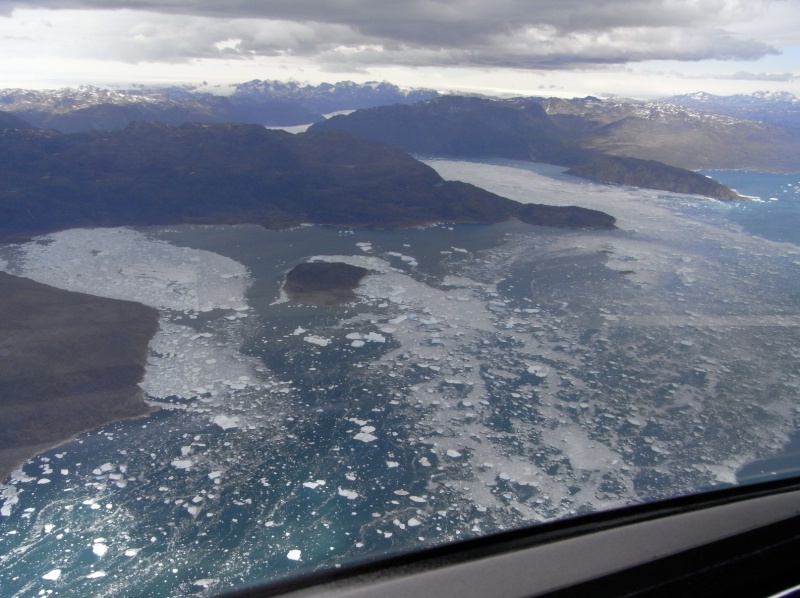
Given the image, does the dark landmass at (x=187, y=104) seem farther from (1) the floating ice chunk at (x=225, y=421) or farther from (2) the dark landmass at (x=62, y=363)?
(1) the floating ice chunk at (x=225, y=421)

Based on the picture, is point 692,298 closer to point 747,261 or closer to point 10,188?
point 747,261

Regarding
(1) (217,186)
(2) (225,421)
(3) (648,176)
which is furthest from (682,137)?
(2) (225,421)

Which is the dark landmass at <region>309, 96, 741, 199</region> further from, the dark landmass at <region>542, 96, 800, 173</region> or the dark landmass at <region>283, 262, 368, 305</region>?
the dark landmass at <region>283, 262, 368, 305</region>

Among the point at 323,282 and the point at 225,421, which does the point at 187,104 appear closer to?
the point at 323,282

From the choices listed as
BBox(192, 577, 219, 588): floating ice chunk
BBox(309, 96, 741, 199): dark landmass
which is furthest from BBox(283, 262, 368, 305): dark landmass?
BBox(309, 96, 741, 199): dark landmass

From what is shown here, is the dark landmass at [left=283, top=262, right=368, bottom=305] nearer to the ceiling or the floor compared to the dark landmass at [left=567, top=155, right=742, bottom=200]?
nearer to the floor

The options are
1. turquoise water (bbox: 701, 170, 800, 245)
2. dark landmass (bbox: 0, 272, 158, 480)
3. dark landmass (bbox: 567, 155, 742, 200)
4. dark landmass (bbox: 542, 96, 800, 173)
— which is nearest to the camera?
dark landmass (bbox: 0, 272, 158, 480)
